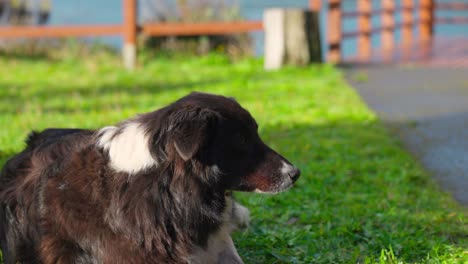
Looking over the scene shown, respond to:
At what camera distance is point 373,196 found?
19.5ft

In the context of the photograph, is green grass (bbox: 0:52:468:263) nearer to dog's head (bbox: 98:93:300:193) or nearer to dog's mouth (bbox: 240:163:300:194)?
dog's mouth (bbox: 240:163:300:194)

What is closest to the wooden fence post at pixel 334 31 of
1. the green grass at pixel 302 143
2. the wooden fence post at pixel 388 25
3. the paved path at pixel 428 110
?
the paved path at pixel 428 110

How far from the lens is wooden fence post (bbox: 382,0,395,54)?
16391 millimetres

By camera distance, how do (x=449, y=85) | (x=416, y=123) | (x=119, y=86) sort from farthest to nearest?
1. (x=119, y=86)
2. (x=449, y=85)
3. (x=416, y=123)

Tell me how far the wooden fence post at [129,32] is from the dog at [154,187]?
371 inches

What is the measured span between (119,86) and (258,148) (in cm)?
804

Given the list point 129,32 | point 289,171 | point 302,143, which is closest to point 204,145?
point 289,171

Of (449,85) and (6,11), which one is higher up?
(6,11)

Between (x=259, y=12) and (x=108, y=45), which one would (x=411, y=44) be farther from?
(x=259, y=12)

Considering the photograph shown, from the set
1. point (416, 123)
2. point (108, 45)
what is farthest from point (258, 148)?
point (108, 45)

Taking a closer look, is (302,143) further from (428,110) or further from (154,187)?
(154,187)

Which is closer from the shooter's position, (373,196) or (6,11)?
(373,196)

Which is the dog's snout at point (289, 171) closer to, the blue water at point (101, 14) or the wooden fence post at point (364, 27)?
the wooden fence post at point (364, 27)

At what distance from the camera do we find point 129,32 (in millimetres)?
13492
